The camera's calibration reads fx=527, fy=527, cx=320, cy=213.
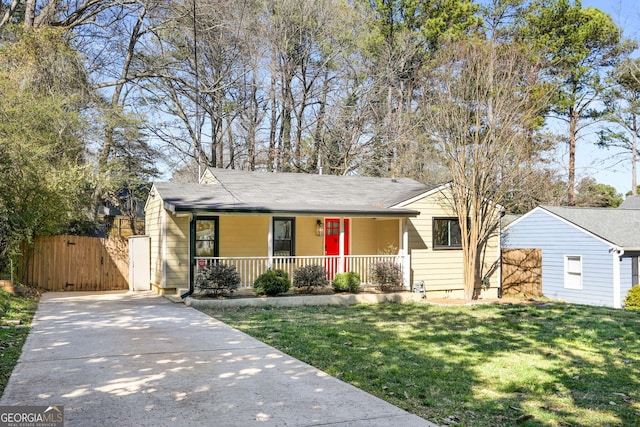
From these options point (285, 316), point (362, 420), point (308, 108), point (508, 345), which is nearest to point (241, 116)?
point (308, 108)

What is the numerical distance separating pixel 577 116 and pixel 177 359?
89.9ft

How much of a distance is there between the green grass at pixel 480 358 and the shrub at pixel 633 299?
6704 millimetres

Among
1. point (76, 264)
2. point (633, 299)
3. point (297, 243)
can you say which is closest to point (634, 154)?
point (633, 299)

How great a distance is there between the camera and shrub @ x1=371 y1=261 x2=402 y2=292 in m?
14.1

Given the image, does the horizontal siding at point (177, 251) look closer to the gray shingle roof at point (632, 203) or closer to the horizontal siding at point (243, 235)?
the horizontal siding at point (243, 235)

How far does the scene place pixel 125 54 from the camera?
22.3 m

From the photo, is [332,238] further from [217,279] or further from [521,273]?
[521,273]

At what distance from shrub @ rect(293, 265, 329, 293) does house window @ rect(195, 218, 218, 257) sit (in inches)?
103

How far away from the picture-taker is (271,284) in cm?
1271

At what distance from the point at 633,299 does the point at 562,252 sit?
3.12 m

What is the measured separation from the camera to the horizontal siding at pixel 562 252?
58.7 ft

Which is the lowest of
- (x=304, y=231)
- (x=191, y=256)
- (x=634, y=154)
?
(x=191, y=256)

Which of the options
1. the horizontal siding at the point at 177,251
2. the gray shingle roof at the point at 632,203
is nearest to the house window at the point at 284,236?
the horizontal siding at the point at 177,251

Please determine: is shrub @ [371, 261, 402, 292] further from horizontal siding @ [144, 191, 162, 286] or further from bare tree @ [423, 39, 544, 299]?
horizontal siding @ [144, 191, 162, 286]
